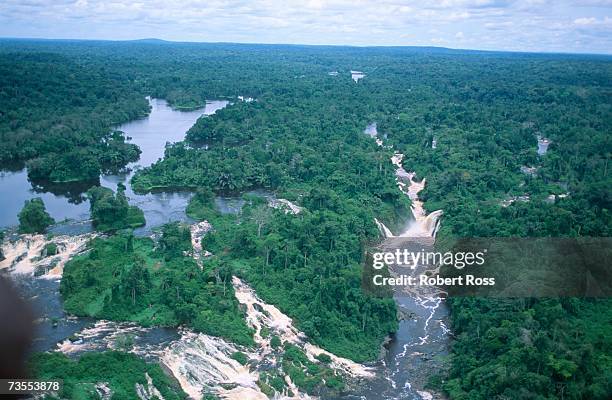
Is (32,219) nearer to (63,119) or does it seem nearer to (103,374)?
(103,374)

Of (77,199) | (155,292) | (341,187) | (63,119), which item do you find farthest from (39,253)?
(63,119)

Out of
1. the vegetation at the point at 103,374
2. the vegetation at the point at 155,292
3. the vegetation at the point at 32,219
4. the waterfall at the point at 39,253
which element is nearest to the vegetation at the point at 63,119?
the vegetation at the point at 32,219

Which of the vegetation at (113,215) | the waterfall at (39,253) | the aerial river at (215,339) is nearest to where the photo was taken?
the aerial river at (215,339)

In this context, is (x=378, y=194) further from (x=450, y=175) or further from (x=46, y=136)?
(x=46, y=136)

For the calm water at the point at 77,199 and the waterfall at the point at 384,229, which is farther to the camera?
the waterfall at the point at 384,229

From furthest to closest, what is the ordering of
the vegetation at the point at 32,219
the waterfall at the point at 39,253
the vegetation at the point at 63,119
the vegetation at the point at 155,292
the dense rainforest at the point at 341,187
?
the vegetation at the point at 63,119 < the vegetation at the point at 32,219 < the waterfall at the point at 39,253 < the vegetation at the point at 155,292 < the dense rainforest at the point at 341,187

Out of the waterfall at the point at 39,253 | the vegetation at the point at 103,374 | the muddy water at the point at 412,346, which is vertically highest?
the waterfall at the point at 39,253

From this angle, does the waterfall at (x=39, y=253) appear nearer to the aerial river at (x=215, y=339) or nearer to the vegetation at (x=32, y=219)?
the aerial river at (x=215, y=339)
